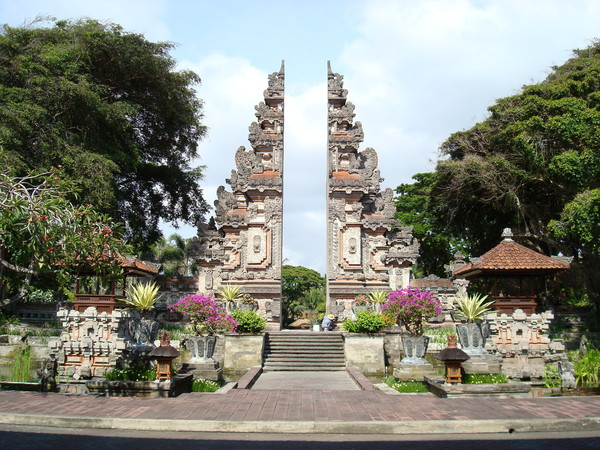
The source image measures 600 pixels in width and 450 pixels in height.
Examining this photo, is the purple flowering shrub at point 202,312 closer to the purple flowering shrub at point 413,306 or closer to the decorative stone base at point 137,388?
the decorative stone base at point 137,388

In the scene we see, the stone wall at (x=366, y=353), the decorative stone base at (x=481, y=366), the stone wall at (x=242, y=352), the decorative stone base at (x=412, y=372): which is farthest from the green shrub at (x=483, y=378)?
the stone wall at (x=242, y=352)

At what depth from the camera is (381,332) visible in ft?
55.5

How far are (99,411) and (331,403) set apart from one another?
3.96m

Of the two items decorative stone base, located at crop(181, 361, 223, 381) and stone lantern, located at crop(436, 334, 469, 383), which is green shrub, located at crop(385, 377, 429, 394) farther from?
decorative stone base, located at crop(181, 361, 223, 381)

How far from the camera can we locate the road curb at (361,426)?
7637 millimetres

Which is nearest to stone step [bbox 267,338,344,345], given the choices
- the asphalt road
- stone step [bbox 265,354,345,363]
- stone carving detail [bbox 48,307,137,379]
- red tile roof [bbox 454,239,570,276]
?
stone step [bbox 265,354,345,363]

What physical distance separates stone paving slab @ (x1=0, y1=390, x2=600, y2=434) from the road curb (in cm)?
1

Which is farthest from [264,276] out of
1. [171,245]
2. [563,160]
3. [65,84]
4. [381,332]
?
[171,245]

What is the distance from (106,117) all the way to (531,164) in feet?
57.8

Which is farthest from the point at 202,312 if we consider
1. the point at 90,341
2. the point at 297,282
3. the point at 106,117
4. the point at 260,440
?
the point at 297,282

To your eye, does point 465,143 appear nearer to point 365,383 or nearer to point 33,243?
point 365,383

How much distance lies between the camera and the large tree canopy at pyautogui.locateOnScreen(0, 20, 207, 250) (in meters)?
19.2

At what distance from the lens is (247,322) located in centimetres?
1694

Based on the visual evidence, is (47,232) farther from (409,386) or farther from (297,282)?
(297,282)
